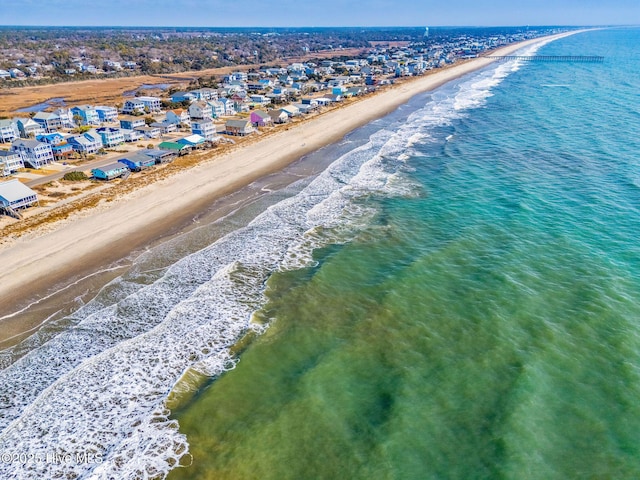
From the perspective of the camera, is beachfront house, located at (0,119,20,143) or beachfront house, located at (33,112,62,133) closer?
A: beachfront house, located at (0,119,20,143)

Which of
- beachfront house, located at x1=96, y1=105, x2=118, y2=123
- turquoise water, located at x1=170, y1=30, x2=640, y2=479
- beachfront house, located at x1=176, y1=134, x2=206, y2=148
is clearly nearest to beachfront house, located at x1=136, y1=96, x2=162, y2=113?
beachfront house, located at x1=96, y1=105, x2=118, y2=123

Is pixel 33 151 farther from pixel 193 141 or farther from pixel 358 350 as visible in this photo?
pixel 358 350

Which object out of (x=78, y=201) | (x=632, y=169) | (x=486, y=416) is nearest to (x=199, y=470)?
(x=486, y=416)

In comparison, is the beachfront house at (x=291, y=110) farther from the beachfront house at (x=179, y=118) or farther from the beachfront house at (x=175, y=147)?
the beachfront house at (x=175, y=147)

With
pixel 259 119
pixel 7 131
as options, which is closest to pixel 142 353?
pixel 7 131

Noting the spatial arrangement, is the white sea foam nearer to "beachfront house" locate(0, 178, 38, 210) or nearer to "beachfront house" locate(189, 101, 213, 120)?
"beachfront house" locate(0, 178, 38, 210)

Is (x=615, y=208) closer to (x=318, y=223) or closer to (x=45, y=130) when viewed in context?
(x=318, y=223)
